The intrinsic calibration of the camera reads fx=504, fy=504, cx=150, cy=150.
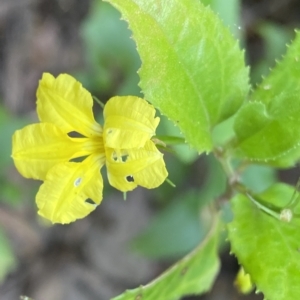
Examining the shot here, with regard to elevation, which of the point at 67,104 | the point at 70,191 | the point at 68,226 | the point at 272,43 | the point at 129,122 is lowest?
the point at 68,226

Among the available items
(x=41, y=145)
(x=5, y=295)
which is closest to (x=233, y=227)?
(x=41, y=145)

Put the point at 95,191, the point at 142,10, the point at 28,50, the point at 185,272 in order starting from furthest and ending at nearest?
the point at 28,50, the point at 185,272, the point at 95,191, the point at 142,10

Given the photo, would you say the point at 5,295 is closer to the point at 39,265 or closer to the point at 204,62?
the point at 39,265

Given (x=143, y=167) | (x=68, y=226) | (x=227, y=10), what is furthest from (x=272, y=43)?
(x=143, y=167)

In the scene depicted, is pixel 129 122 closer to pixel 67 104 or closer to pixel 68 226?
pixel 67 104

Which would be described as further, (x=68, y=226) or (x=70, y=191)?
(x=68, y=226)

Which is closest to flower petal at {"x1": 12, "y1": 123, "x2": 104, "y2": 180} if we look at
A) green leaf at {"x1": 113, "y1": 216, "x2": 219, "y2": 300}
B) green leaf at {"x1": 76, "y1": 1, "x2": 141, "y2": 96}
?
green leaf at {"x1": 113, "y1": 216, "x2": 219, "y2": 300}

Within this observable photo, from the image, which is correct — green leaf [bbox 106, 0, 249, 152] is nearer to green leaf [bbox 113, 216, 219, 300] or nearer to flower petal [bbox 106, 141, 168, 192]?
flower petal [bbox 106, 141, 168, 192]
